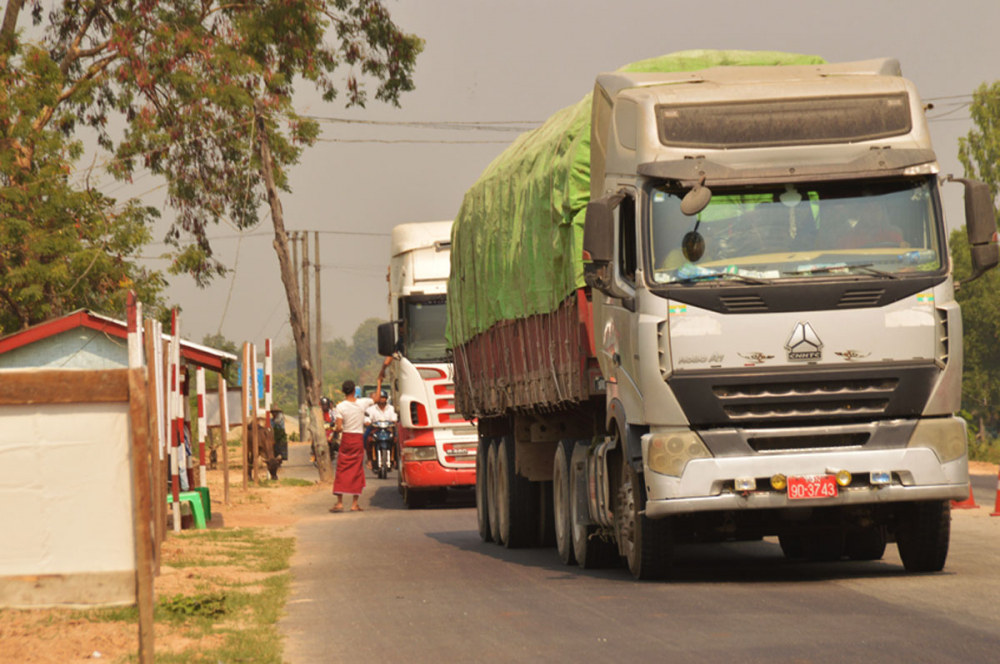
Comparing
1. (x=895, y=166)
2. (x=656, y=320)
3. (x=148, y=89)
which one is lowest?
(x=656, y=320)

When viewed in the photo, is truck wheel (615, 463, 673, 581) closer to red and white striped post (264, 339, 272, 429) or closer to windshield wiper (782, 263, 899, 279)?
windshield wiper (782, 263, 899, 279)

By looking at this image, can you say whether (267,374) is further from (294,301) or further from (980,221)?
(980,221)

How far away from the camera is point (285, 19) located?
29.9m

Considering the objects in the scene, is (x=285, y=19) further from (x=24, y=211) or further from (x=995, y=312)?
(x=995, y=312)

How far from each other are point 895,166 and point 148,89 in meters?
21.7

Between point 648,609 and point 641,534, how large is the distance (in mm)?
1509

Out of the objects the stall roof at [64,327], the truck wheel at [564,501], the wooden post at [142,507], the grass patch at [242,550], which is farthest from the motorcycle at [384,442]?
the wooden post at [142,507]

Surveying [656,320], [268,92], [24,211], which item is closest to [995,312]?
[268,92]

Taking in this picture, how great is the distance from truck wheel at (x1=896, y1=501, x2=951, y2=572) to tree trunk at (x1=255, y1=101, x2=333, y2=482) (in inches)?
884

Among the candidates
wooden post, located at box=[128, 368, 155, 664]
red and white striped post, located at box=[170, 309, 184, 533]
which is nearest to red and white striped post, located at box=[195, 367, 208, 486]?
red and white striped post, located at box=[170, 309, 184, 533]

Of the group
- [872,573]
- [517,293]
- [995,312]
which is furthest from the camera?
[995,312]

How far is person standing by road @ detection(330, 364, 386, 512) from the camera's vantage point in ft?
71.8

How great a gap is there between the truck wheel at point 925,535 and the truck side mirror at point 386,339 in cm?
1143

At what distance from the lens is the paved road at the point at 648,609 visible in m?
7.34
